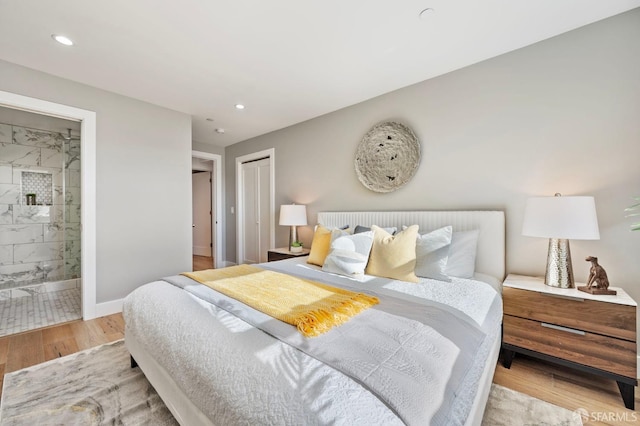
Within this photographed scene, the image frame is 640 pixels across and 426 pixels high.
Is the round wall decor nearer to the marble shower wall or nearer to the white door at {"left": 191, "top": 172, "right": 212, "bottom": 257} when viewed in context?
the marble shower wall

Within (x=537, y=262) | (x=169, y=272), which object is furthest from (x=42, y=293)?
(x=537, y=262)

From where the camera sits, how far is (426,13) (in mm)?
1806

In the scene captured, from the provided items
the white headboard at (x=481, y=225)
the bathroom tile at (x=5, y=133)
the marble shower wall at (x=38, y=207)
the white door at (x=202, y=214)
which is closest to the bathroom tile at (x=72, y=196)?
the marble shower wall at (x=38, y=207)

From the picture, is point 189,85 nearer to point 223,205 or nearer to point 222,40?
point 222,40

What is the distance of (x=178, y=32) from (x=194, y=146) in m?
3.21

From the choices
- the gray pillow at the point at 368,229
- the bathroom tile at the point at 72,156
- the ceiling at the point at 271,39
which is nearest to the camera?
the ceiling at the point at 271,39

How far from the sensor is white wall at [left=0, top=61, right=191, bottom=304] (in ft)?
9.41

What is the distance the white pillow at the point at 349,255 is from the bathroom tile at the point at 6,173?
468 cm

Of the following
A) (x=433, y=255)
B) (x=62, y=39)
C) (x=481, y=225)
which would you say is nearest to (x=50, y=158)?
(x=62, y=39)

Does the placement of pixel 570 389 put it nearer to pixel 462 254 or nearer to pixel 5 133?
pixel 462 254

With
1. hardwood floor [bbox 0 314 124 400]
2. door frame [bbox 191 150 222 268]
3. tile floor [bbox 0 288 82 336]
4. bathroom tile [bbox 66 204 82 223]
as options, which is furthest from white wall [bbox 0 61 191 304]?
bathroom tile [bbox 66 204 82 223]

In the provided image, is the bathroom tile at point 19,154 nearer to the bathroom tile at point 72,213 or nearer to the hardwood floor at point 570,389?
the bathroom tile at point 72,213

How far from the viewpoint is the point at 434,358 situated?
971mm

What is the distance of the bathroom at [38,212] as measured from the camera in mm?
3625
